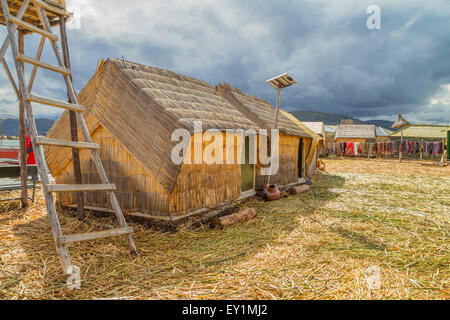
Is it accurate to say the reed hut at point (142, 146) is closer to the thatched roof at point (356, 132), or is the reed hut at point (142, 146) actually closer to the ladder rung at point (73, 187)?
the ladder rung at point (73, 187)

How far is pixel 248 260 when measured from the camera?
3.44 metres

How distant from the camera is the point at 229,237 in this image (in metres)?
4.35

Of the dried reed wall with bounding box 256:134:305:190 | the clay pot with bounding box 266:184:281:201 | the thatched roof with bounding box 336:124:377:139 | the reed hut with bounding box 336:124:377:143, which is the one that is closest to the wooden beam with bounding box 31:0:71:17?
the dried reed wall with bounding box 256:134:305:190

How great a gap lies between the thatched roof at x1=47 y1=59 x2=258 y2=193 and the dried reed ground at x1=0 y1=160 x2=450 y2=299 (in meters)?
1.10

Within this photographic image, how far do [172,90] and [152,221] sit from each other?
8.94 feet

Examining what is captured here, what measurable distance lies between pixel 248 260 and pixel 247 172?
4.03 meters

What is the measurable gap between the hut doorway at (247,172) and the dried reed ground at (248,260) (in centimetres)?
157

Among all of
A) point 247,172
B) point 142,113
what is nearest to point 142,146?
point 142,113

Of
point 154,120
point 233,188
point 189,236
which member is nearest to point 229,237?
point 189,236

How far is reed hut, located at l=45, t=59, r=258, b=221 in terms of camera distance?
4367 mm

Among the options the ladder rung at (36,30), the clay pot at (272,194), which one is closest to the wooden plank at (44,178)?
the ladder rung at (36,30)

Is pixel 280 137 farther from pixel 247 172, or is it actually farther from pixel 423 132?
pixel 423 132
